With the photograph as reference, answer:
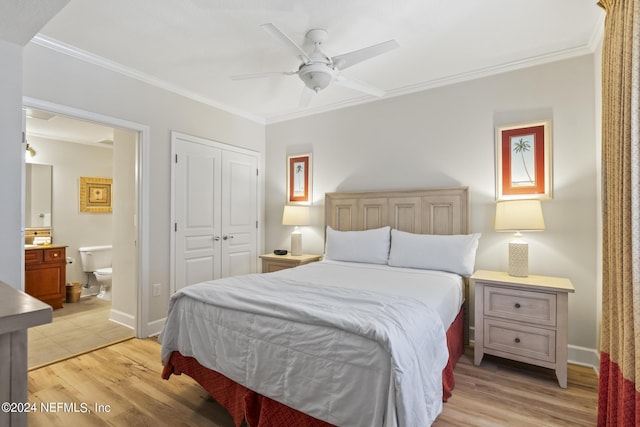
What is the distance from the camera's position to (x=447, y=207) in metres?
3.19

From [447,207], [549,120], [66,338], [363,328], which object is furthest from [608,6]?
[66,338]

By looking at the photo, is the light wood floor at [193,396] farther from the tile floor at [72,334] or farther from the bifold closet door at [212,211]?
the bifold closet door at [212,211]

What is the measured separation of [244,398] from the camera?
5.56ft

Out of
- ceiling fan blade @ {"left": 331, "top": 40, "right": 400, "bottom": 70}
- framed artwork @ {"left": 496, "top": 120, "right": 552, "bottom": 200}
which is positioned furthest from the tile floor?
framed artwork @ {"left": 496, "top": 120, "right": 552, "bottom": 200}

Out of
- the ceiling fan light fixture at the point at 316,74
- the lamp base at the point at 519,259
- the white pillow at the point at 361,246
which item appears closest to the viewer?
the ceiling fan light fixture at the point at 316,74

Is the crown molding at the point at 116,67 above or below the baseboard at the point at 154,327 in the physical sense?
above

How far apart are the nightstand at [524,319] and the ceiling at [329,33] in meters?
1.96

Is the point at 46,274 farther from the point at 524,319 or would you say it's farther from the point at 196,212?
the point at 524,319

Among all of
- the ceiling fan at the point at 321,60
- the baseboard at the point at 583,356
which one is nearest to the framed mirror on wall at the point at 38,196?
the ceiling fan at the point at 321,60

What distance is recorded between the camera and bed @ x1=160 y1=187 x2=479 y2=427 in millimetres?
1356

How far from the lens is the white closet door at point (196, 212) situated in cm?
352

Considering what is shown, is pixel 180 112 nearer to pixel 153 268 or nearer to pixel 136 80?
pixel 136 80

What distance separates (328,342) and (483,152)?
2.53 meters

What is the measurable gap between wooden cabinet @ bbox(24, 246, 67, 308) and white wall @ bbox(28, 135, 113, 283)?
0.58 meters
